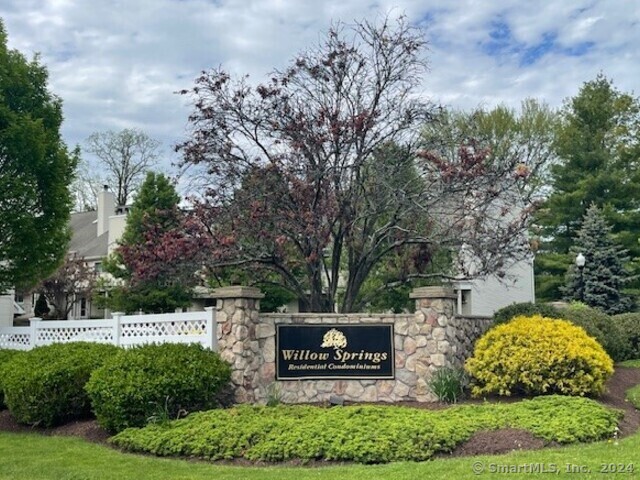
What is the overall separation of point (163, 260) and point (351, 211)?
3.73m

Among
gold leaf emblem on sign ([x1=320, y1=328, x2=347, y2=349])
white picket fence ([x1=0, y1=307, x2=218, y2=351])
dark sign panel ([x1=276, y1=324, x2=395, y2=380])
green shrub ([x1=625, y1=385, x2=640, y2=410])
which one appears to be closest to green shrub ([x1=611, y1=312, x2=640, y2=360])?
green shrub ([x1=625, y1=385, x2=640, y2=410])

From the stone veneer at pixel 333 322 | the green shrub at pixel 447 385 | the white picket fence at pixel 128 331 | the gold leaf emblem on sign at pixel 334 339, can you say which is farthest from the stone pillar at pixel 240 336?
the green shrub at pixel 447 385

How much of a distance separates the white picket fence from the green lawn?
9.74 feet

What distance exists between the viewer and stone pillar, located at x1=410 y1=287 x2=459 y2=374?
1090 centimetres

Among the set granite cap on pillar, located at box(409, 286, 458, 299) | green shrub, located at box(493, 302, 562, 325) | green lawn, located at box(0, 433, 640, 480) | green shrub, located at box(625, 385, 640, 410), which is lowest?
green lawn, located at box(0, 433, 640, 480)

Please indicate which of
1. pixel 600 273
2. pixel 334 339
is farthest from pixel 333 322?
pixel 600 273

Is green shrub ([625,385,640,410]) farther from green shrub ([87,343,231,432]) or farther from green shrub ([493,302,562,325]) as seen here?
green shrub ([87,343,231,432])

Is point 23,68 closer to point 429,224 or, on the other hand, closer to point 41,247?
point 41,247

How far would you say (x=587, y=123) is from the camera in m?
33.5

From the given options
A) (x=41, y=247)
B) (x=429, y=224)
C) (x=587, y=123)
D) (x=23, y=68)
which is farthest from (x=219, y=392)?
(x=587, y=123)

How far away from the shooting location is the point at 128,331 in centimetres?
1165

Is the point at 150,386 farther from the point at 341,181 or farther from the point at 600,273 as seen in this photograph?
the point at 600,273

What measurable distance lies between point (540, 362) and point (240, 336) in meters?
4.58

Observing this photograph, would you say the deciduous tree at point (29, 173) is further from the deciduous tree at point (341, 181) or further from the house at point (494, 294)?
the house at point (494, 294)
